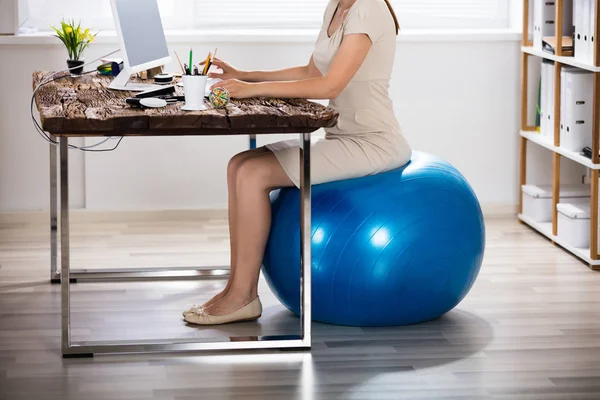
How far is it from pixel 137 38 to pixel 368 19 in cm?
78

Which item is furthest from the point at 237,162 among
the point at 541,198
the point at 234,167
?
Result: the point at 541,198

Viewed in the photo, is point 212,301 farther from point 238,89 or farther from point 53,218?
point 53,218

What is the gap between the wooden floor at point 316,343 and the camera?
8.26ft

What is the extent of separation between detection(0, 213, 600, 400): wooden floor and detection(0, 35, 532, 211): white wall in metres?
0.57

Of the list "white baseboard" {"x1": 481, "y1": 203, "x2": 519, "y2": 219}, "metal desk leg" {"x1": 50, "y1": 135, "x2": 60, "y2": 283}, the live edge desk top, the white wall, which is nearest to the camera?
the live edge desk top

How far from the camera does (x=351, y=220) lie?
2.80 m

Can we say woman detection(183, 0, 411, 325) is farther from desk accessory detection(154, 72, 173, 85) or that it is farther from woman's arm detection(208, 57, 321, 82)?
desk accessory detection(154, 72, 173, 85)

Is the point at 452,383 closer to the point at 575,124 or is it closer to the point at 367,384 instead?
the point at 367,384

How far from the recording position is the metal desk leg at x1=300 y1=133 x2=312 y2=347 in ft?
8.79

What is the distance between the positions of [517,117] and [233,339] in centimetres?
223

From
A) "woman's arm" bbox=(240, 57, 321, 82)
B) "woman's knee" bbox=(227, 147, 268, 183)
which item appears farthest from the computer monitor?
"woman's knee" bbox=(227, 147, 268, 183)

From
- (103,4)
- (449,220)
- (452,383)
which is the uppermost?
(103,4)

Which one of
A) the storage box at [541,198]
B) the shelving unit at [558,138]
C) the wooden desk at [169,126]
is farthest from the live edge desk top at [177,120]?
the storage box at [541,198]

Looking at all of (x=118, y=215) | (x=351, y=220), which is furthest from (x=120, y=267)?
(x=351, y=220)
